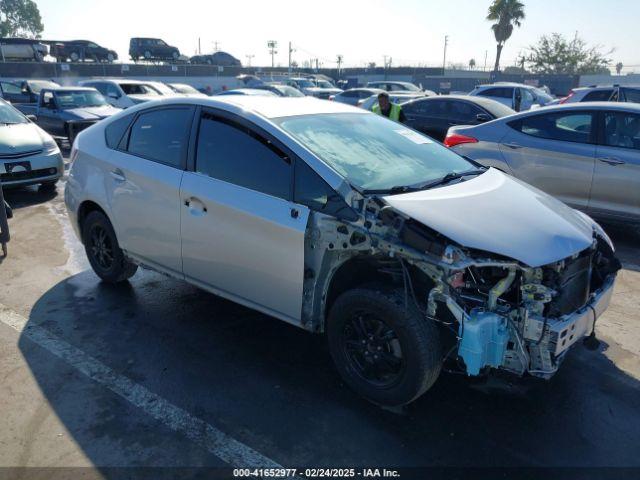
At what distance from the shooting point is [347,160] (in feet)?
11.0

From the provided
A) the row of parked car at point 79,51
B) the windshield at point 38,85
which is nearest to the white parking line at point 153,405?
the windshield at point 38,85

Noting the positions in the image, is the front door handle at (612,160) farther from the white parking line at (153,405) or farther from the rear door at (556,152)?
the white parking line at (153,405)

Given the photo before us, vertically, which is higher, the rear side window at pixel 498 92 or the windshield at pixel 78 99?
the rear side window at pixel 498 92

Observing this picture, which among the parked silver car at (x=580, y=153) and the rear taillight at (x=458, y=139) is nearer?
the parked silver car at (x=580, y=153)

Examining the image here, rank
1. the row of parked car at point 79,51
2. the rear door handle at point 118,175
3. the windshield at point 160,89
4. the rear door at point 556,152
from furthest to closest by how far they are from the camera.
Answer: the row of parked car at point 79,51
the windshield at point 160,89
the rear door at point 556,152
the rear door handle at point 118,175

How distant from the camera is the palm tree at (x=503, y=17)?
4941cm

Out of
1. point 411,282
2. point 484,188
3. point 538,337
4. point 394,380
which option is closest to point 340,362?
point 394,380

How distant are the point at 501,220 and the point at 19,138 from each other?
25.8 ft

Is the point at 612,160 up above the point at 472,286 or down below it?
above

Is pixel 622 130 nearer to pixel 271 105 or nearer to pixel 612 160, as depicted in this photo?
pixel 612 160

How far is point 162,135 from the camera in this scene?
406 centimetres

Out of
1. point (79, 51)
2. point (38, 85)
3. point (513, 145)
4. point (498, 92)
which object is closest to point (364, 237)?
point (513, 145)

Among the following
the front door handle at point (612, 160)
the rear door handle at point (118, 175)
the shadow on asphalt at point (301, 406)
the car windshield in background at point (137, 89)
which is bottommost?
the shadow on asphalt at point (301, 406)

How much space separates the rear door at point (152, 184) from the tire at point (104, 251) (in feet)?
0.77
